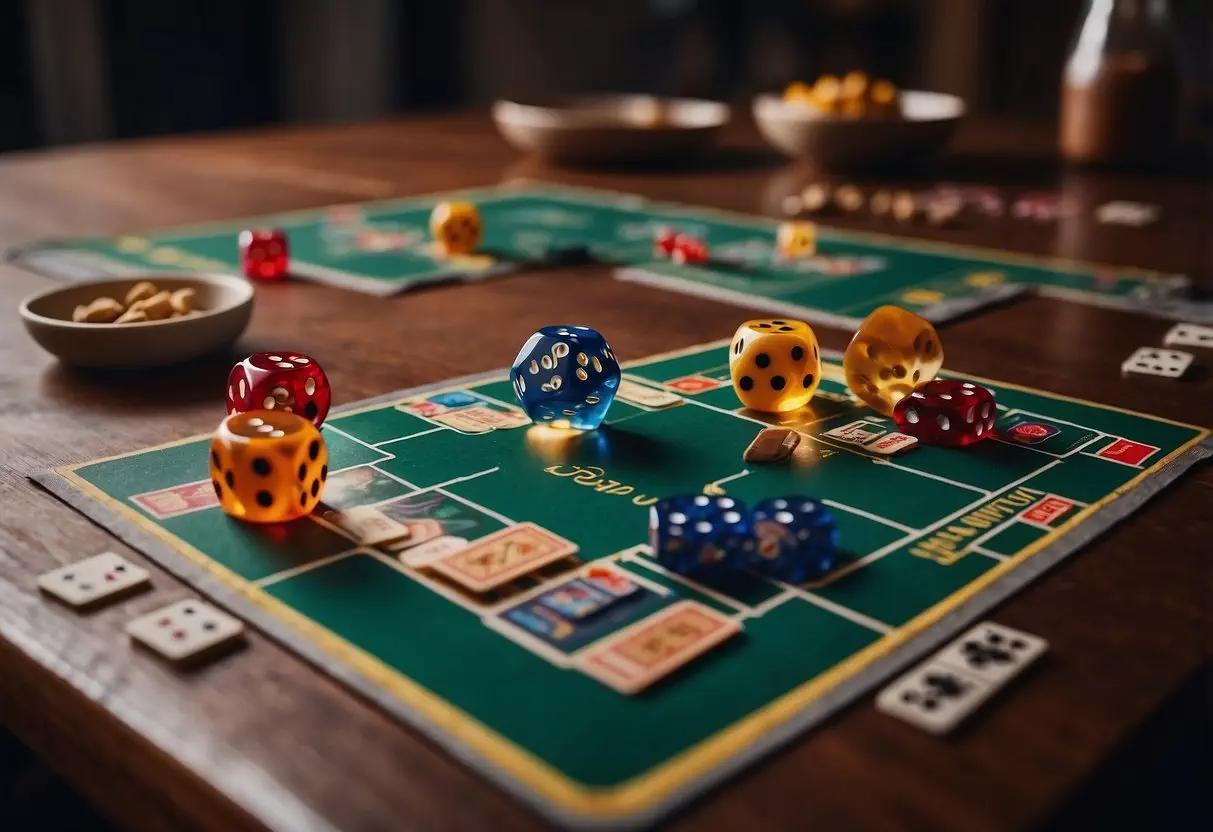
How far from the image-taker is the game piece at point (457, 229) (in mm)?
1981

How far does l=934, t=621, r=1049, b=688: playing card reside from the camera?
0.77 metres

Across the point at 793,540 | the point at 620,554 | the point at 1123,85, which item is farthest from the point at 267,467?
the point at 1123,85

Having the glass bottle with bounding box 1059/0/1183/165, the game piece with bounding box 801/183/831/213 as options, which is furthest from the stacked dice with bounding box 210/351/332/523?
the glass bottle with bounding box 1059/0/1183/165

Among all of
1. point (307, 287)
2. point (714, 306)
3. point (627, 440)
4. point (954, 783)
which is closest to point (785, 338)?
point (627, 440)

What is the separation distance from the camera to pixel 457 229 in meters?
1.98

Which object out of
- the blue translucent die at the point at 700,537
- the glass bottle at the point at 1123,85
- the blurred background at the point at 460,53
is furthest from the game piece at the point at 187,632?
the blurred background at the point at 460,53

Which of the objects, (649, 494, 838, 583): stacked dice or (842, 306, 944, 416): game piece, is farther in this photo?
(842, 306, 944, 416): game piece

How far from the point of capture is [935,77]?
5.79 meters

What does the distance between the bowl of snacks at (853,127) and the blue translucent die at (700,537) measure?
6.25 ft

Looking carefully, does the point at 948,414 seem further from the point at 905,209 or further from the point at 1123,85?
the point at 1123,85

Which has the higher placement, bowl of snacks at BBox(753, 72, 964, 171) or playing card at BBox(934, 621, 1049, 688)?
bowl of snacks at BBox(753, 72, 964, 171)

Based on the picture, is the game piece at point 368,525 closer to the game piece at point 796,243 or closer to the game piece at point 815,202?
the game piece at point 796,243

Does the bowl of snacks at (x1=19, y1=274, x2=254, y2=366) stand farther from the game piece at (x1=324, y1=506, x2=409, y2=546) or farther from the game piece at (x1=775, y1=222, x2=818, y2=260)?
the game piece at (x1=775, y1=222, x2=818, y2=260)

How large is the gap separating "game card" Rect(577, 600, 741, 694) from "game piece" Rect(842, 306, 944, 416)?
1.57 feet
